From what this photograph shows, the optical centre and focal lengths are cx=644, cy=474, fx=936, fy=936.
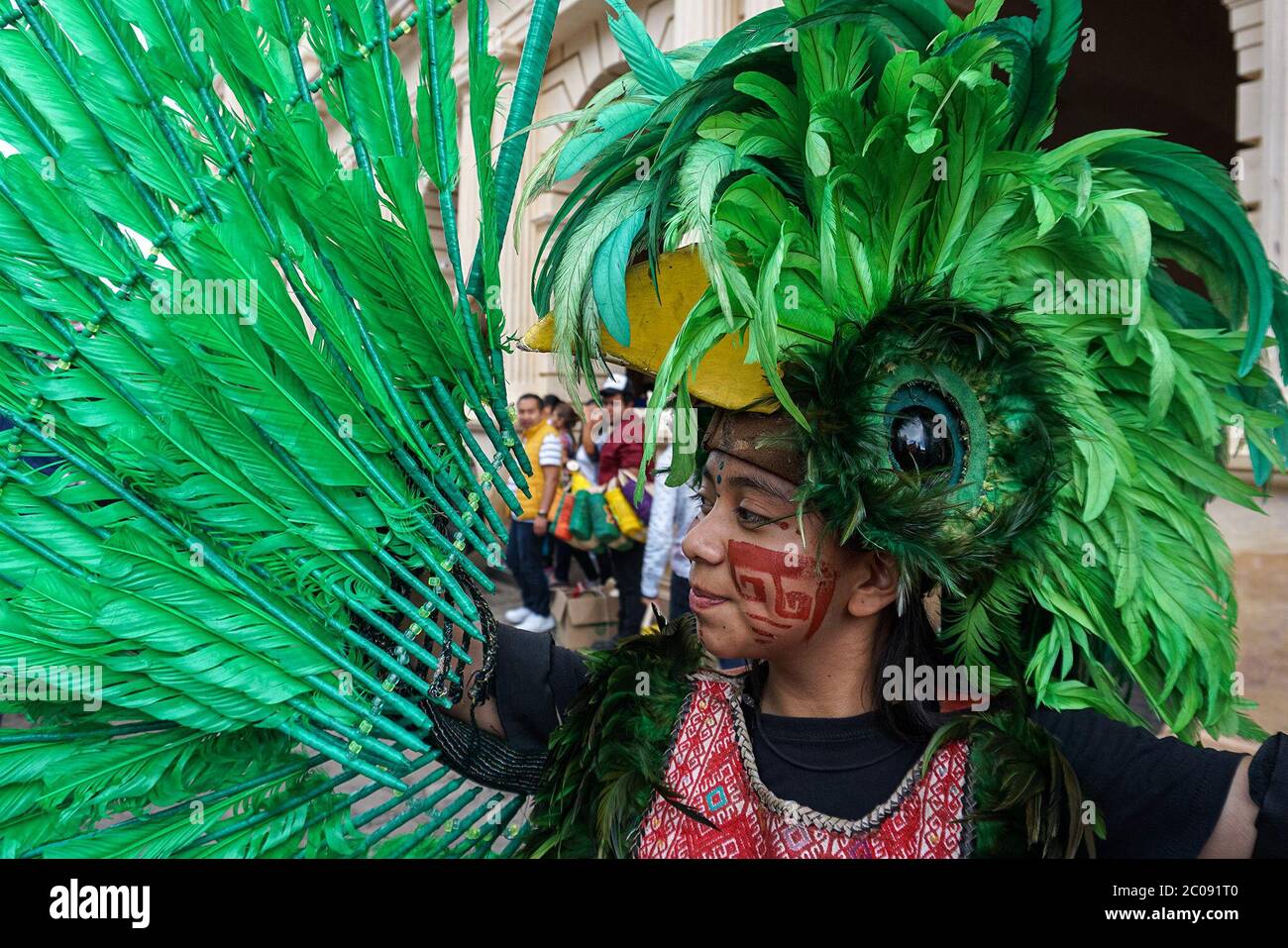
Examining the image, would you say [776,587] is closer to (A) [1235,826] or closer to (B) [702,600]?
(B) [702,600]

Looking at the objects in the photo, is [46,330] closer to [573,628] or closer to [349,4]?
[349,4]

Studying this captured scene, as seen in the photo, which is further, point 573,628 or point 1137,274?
point 573,628

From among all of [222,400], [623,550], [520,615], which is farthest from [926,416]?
[520,615]

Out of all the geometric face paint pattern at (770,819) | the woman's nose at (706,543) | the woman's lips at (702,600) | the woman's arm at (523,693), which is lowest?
the geometric face paint pattern at (770,819)

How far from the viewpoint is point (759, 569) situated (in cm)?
138

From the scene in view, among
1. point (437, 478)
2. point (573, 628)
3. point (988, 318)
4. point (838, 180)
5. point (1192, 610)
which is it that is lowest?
point (573, 628)

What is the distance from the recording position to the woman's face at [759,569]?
1.38 metres

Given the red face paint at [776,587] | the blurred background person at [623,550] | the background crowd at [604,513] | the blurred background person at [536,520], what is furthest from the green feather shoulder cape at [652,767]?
the blurred background person at [536,520]

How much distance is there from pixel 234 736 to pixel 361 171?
0.85 m

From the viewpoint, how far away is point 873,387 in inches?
50.6

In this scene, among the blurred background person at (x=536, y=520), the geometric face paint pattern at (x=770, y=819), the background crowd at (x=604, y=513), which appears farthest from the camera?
the blurred background person at (x=536, y=520)

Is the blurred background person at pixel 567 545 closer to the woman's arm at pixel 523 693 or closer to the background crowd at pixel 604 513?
the background crowd at pixel 604 513

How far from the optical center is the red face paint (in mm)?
1374

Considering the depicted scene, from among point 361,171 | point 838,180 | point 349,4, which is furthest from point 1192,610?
point 349,4
